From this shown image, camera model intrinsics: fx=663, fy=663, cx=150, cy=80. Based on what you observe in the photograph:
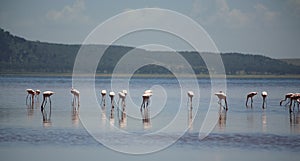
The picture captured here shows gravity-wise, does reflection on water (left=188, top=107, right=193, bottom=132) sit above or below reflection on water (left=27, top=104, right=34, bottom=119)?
below

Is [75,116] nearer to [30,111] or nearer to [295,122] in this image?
[30,111]

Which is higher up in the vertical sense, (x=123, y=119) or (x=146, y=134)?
(x=123, y=119)

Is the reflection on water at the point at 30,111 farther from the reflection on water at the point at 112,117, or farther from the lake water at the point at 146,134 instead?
the reflection on water at the point at 112,117

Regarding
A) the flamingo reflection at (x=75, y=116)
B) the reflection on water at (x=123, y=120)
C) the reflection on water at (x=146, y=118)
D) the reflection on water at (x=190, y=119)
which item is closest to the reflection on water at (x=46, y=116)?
the flamingo reflection at (x=75, y=116)

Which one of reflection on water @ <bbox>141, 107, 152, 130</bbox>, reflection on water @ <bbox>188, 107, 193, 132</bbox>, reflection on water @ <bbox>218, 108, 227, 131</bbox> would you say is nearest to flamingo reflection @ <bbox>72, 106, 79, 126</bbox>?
reflection on water @ <bbox>141, 107, 152, 130</bbox>

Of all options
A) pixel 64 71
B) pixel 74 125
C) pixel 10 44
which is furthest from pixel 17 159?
pixel 10 44

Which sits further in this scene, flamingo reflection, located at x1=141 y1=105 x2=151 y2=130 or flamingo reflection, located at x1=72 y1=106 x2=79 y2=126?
flamingo reflection, located at x1=72 y1=106 x2=79 y2=126

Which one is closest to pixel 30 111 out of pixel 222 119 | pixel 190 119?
pixel 190 119

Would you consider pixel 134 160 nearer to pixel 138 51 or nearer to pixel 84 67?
pixel 138 51

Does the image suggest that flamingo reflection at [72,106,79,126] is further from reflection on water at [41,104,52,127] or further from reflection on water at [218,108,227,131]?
reflection on water at [218,108,227,131]

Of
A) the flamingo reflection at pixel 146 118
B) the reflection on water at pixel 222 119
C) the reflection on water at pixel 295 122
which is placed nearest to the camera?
the reflection on water at pixel 295 122

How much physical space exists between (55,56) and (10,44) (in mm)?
15920

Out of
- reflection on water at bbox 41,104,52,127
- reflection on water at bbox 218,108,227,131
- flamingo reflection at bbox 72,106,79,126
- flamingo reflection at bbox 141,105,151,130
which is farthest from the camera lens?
flamingo reflection at bbox 72,106,79,126

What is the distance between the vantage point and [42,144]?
1658 centimetres
